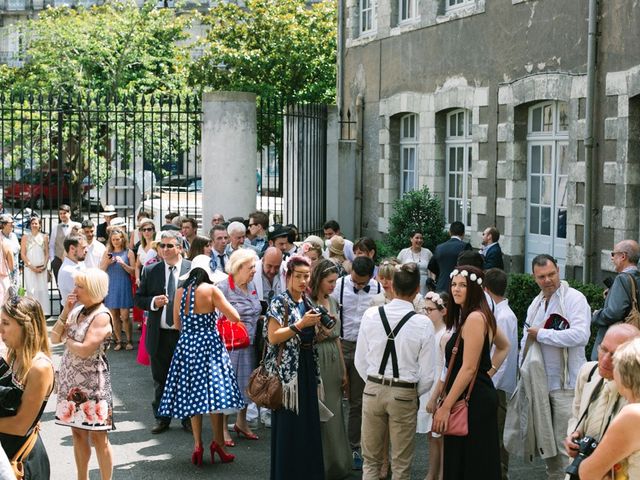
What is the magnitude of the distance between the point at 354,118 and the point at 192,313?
1311 cm

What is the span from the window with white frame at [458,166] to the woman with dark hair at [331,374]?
888cm

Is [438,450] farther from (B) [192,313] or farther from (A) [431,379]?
(B) [192,313]

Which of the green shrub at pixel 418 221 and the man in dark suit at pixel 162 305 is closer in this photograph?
the man in dark suit at pixel 162 305

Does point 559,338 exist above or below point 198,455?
above

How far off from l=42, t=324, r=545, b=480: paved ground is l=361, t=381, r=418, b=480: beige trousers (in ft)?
3.64

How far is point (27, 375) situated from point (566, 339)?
3.82 m

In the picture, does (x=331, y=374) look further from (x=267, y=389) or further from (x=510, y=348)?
(x=510, y=348)

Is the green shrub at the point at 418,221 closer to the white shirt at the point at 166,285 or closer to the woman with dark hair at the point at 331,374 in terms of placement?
the white shirt at the point at 166,285

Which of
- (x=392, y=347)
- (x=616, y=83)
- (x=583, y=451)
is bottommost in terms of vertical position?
(x=583, y=451)

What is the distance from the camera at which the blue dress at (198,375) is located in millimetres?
8289

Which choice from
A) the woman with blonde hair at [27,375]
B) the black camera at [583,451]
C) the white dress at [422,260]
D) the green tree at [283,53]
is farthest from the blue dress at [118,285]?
the green tree at [283,53]

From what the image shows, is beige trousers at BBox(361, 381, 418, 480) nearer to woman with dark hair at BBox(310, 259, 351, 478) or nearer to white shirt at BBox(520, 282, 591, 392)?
woman with dark hair at BBox(310, 259, 351, 478)

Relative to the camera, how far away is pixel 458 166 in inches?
673

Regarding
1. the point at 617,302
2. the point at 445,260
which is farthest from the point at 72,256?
the point at 617,302
